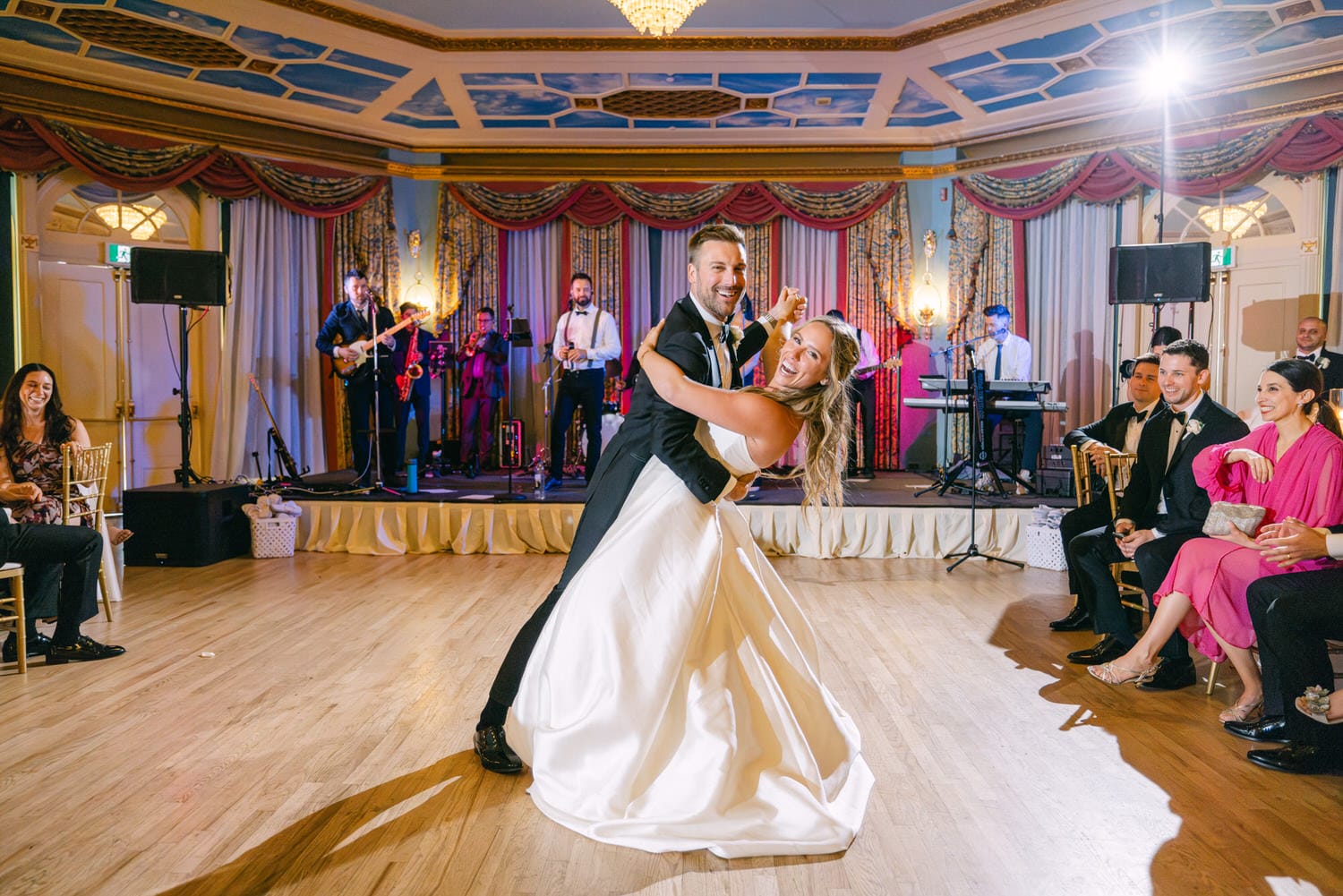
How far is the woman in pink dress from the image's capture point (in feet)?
10.6

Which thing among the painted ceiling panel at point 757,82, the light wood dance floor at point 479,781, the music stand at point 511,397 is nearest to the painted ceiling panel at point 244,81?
the music stand at point 511,397

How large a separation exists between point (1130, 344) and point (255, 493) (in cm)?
778

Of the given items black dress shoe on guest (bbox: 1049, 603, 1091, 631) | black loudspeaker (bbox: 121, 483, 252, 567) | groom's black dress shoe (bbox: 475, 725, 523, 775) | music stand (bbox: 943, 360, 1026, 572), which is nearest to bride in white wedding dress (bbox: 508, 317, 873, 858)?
groom's black dress shoe (bbox: 475, 725, 523, 775)

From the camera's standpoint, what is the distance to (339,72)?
787cm

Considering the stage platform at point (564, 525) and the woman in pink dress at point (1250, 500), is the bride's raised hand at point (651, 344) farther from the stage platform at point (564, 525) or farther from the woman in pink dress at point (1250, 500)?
the stage platform at point (564, 525)

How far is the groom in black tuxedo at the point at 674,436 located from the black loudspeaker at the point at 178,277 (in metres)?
5.11

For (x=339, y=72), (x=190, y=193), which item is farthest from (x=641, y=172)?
(x=190, y=193)

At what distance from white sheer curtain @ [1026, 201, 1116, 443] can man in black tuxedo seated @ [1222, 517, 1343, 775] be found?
6.26 meters

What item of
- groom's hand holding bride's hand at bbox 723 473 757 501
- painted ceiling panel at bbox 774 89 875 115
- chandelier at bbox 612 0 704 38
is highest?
painted ceiling panel at bbox 774 89 875 115

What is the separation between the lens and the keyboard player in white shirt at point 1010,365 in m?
7.97

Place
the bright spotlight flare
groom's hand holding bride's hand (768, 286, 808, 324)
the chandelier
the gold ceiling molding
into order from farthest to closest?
the bright spotlight flare
the gold ceiling molding
the chandelier
groom's hand holding bride's hand (768, 286, 808, 324)

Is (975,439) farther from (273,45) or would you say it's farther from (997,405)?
(273,45)

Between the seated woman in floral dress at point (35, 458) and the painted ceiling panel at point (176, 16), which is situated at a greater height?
the painted ceiling panel at point (176, 16)

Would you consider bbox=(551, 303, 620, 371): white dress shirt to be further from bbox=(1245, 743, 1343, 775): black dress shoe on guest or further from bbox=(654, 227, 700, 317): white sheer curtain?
bbox=(1245, 743, 1343, 775): black dress shoe on guest
